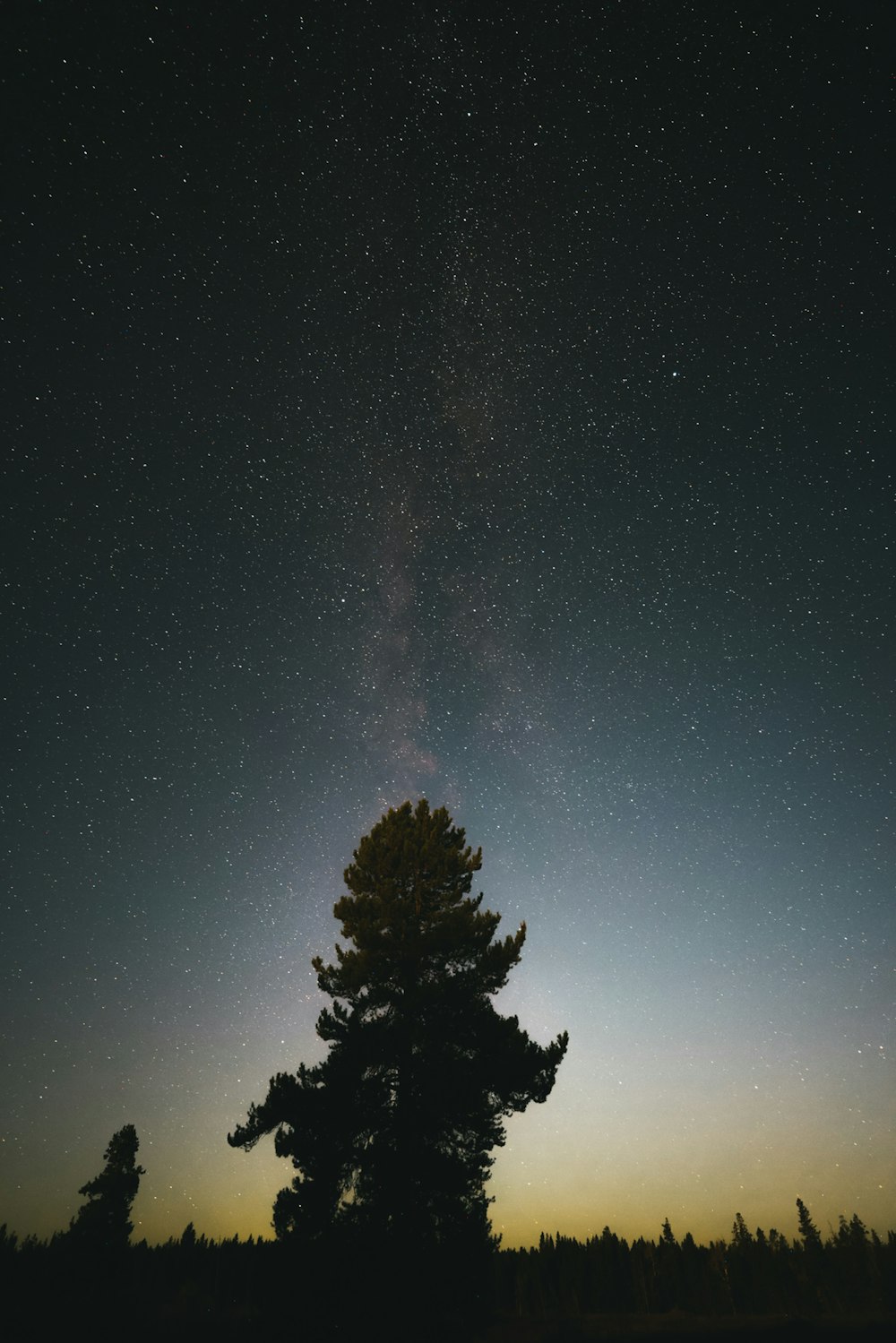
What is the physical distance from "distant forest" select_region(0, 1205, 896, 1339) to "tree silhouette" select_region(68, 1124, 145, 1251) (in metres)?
0.53

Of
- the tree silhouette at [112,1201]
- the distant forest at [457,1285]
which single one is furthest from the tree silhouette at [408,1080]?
the tree silhouette at [112,1201]

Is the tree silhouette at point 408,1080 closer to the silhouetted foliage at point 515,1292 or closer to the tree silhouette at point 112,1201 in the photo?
the silhouetted foliage at point 515,1292

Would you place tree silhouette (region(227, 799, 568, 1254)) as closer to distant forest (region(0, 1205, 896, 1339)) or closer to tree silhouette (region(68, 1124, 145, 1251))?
distant forest (region(0, 1205, 896, 1339))

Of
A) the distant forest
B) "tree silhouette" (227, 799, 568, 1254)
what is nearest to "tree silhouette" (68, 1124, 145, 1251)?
the distant forest

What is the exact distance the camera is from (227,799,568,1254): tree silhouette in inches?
462

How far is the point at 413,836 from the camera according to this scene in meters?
16.1

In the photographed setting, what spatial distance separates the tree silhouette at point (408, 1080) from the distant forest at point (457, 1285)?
2.39ft

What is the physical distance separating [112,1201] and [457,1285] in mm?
30960

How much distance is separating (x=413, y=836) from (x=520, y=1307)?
300ft

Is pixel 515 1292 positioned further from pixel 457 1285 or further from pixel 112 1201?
pixel 457 1285

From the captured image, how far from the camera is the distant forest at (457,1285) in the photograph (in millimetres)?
10758

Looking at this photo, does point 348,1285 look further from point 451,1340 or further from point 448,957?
point 448,957

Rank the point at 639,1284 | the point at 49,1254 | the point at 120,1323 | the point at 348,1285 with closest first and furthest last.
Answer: the point at 348,1285, the point at 120,1323, the point at 49,1254, the point at 639,1284

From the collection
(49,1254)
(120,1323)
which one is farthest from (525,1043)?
(49,1254)
